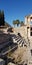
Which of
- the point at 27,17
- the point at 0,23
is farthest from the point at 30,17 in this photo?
the point at 0,23

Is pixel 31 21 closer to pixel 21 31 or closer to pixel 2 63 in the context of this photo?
pixel 21 31

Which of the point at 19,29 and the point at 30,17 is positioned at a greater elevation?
the point at 30,17

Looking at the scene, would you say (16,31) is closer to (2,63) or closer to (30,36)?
(30,36)

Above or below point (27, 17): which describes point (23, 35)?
below

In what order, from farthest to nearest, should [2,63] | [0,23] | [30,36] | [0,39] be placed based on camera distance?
1. [0,23]
2. [30,36]
3. [0,39]
4. [2,63]

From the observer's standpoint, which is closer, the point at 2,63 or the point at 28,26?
the point at 2,63

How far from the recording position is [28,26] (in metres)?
34.1

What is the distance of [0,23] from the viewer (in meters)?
49.2

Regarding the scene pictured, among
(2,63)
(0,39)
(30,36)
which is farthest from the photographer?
(30,36)

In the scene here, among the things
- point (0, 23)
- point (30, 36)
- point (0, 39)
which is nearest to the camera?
point (0, 39)

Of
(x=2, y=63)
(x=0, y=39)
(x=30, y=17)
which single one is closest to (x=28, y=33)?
(x=30, y=17)

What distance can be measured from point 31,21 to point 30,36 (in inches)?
125

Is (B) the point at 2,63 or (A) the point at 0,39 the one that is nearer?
(B) the point at 2,63

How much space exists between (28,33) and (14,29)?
2951mm
